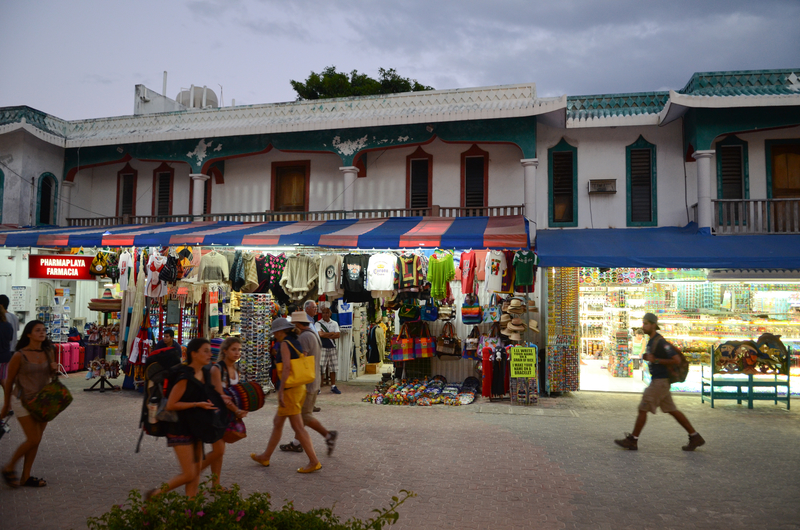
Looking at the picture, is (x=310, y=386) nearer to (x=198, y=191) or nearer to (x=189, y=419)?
(x=189, y=419)

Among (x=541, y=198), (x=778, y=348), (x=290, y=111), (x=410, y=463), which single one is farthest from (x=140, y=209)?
(x=778, y=348)


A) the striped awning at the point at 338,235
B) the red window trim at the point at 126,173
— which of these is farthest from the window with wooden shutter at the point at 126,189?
the striped awning at the point at 338,235

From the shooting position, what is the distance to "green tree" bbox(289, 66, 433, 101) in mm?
26953

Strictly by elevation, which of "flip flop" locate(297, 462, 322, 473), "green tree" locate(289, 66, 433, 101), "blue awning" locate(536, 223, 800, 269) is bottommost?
"flip flop" locate(297, 462, 322, 473)

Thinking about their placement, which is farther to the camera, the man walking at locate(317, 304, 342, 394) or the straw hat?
the man walking at locate(317, 304, 342, 394)

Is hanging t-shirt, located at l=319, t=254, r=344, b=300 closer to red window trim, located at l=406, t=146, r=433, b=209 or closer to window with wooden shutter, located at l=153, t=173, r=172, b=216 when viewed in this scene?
red window trim, located at l=406, t=146, r=433, b=209

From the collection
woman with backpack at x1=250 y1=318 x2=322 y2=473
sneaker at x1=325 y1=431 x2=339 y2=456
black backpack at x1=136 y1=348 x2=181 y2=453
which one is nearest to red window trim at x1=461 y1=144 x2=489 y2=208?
sneaker at x1=325 y1=431 x2=339 y2=456

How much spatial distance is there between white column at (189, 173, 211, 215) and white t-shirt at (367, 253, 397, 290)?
662 centimetres

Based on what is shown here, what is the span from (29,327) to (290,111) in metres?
10.4

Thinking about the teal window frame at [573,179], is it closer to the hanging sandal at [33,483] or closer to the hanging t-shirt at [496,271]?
the hanging t-shirt at [496,271]

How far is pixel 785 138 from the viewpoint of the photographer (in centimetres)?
1277

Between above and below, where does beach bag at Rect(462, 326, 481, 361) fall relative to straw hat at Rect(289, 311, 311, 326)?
below

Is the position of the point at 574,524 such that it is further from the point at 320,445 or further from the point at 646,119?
the point at 646,119

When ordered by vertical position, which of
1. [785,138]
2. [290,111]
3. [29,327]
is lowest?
[29,327]
